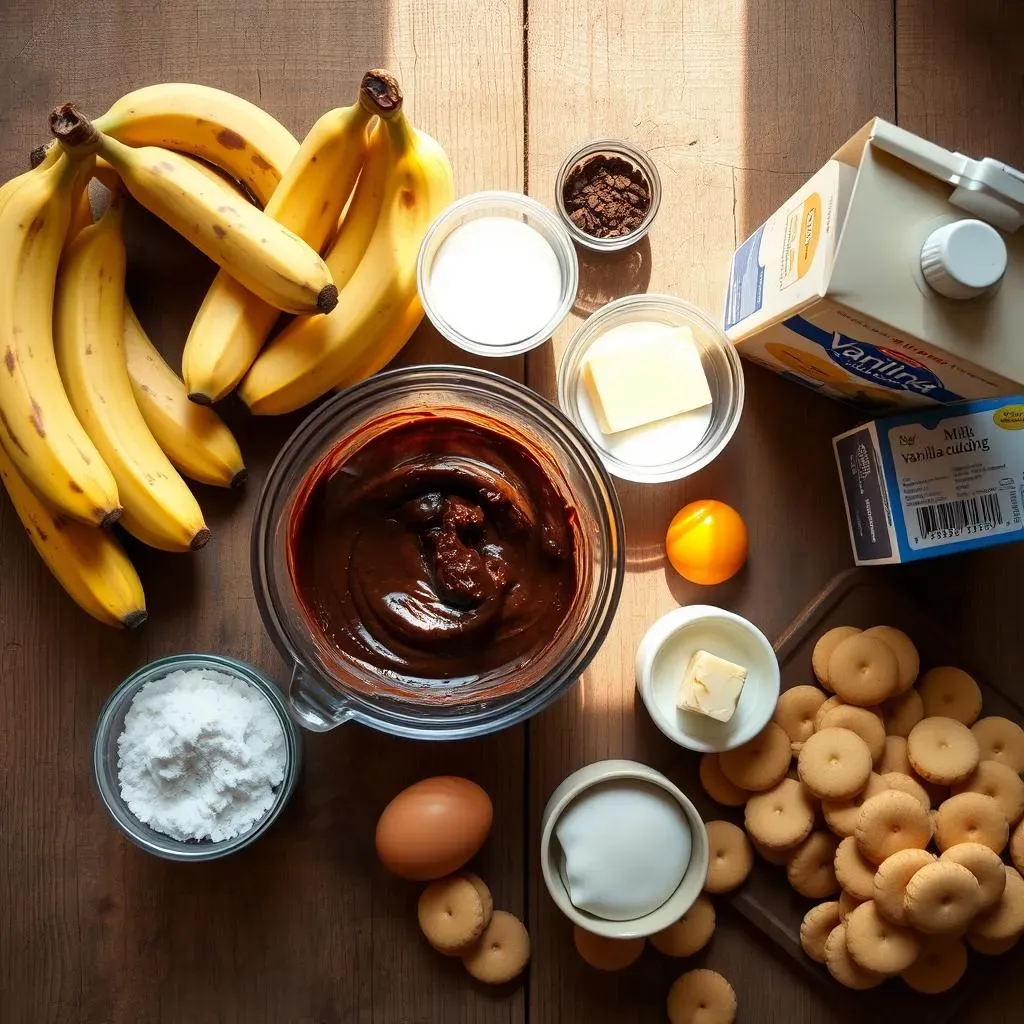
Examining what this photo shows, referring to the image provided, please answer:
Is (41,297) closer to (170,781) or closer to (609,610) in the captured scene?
(170,781)

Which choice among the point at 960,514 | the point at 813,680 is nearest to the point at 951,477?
the point at 960,514

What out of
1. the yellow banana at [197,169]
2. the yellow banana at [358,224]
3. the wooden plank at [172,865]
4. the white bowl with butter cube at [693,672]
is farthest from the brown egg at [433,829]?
the yellow banana at [197,169]

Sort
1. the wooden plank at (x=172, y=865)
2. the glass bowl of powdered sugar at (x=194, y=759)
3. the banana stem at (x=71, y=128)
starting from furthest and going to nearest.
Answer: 1. the wooden plank at (x=172, y=865)
2. the glass bowl of powdered sugar at (x=194, y=759)
3. the banana stem at (x=71, y=128)

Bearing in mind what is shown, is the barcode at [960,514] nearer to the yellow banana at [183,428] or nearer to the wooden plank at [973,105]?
the wooden plank at [973,105]

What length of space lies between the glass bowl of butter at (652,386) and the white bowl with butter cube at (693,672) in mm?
187

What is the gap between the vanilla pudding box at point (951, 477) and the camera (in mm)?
1146

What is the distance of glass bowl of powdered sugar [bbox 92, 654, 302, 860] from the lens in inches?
43.9

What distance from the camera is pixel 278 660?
123 centimetres

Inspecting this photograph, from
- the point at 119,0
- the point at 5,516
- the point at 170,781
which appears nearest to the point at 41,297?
the point at 5,516

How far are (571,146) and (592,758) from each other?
796 mm

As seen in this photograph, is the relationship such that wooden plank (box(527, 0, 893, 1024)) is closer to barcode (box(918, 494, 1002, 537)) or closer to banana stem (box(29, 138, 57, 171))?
barcode (box(918, 494, 1002, 537))

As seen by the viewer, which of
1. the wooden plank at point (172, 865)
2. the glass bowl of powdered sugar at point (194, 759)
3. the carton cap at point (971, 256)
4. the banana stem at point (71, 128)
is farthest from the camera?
the wooden plank at point (172, 865)

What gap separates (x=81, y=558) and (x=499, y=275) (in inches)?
23.9

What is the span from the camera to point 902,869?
3.75ft
